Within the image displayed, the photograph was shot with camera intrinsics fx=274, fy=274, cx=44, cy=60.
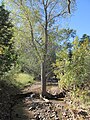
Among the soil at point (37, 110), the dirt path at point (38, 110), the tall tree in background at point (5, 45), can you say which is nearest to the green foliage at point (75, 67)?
the soil at point (37, 110)

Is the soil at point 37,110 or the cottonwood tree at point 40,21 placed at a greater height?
the cottonwood tree at point 40,21

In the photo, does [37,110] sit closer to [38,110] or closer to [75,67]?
[38,110]

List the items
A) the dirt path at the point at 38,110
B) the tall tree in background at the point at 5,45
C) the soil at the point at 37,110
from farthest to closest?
the tall tree in background at the point at 5,45 < the dirt path at the point at 38,110 < the soil at the point at 37,110

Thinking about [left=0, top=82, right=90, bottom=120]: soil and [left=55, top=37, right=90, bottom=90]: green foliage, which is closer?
[left=0, top=82, right=90, bottom=120]: soil

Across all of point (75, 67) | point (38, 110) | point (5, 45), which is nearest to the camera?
point (75, 67)

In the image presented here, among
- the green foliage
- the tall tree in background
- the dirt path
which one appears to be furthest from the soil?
the tall tree in background

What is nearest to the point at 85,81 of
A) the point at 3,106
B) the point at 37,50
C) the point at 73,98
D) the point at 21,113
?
the point at 73,98

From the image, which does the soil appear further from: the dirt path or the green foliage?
the green foliage

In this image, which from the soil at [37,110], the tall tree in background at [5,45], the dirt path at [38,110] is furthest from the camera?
the tall tree in background at [5,45]

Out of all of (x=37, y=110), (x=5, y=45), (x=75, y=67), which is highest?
(x=5, y=45)

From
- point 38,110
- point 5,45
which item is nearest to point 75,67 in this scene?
point 38,110

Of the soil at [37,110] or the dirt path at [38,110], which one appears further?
the dirt path at [38,110]

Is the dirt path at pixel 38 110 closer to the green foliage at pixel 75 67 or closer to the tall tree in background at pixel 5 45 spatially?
the green foliage at pixel 75 67

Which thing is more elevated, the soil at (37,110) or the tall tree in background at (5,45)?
the tall tree in background at (5,45)
